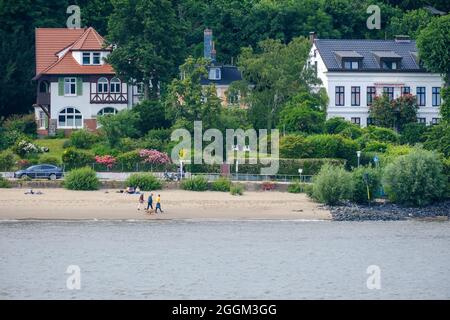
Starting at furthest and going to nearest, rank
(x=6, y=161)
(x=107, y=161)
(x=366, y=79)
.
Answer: (x=366, y=79), (x=107, y=161), (x=6, y=161)

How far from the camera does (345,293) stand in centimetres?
6312

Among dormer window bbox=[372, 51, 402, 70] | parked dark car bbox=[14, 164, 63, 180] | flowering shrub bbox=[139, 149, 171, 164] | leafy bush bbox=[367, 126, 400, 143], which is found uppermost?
dormer window bbox=[372, 51, 402, 70]

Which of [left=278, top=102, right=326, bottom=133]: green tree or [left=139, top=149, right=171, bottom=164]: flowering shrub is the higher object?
[left=278, top=102, right=326, bottom=133]: green tree

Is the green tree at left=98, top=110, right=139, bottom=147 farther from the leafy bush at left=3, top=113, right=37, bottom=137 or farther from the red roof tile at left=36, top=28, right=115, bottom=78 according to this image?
the red roof tile at left=36, top=28, right=115, bottom=78

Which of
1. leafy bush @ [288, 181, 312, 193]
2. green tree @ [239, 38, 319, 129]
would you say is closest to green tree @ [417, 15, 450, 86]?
green tree @ [239, 38, 319, 129]

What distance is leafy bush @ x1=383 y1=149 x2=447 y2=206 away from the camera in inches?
3204

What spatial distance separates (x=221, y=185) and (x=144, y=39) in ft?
60.7

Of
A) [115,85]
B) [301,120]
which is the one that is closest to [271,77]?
[301,120]

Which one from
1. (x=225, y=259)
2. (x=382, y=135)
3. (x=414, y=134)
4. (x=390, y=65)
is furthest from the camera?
(x=390, y=65)

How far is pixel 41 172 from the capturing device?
276ft

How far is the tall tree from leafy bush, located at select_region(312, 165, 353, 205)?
20.1m

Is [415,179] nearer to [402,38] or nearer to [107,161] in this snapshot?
[107,161]
